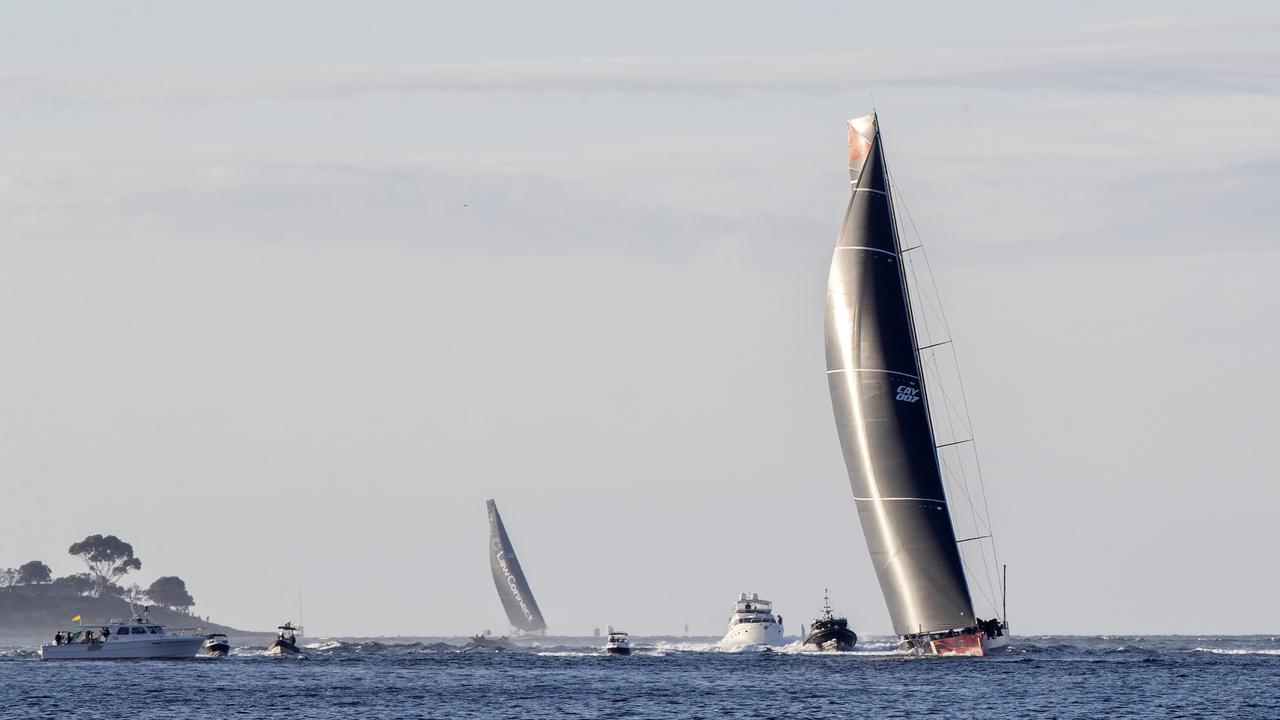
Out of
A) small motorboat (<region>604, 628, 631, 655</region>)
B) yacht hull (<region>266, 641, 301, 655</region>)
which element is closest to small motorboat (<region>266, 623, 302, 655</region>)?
yacht hull (<region>266, 641, 301, 655</region>)

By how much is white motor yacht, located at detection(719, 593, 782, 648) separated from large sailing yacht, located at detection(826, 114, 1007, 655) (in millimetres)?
48132

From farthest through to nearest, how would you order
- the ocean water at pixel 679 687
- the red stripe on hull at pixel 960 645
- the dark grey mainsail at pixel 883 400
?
the red stripe on hull at pixel 960 645 → the dark grey mainsail at pixel 883 400 → the ocean water at pixel 679 687

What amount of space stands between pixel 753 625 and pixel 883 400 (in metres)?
Answer: 54.8

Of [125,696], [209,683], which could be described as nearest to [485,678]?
[209,683]

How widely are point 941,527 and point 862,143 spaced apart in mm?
22459

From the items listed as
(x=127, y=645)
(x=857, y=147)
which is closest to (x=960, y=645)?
(x=857, y=147)

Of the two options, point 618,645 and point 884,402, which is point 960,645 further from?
point 618,645

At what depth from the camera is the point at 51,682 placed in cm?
11894

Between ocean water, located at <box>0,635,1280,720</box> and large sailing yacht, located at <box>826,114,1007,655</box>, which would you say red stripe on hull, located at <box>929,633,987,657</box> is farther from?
large sailing yacht, located at <box>826,114,1007,655</box>

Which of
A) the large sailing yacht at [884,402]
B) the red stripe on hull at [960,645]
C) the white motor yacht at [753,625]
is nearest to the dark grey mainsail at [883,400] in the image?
the large sailing yacht at [884,402]

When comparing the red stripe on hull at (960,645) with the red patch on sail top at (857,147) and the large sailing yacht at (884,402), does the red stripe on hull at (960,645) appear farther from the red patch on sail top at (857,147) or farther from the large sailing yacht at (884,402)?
the red patch on sail top at (857,147)

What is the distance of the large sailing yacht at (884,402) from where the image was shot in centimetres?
10838

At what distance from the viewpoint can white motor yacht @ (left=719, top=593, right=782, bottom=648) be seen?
15912cm

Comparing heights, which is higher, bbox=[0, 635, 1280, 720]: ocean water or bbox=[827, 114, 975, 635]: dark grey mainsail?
bbox=[827, 114, 975, 635]: dark grey mainsail
